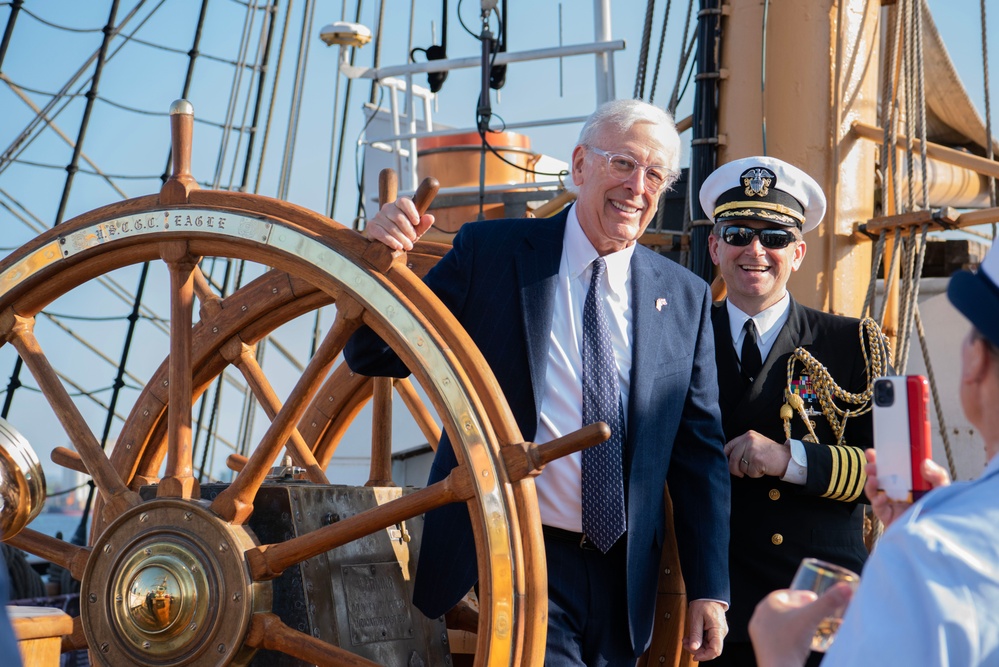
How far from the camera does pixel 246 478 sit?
2002 mm

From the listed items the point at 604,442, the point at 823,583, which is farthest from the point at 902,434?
the point at 604,442

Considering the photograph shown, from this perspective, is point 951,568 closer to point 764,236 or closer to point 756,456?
point 756,456

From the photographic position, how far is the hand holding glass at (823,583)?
3.25 feet

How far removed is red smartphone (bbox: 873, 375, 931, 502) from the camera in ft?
3.41

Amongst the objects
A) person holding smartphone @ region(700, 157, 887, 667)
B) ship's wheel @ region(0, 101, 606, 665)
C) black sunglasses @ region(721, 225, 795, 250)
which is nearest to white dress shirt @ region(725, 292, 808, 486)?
person holding smartphone @ region(700, 157, 887, 667)

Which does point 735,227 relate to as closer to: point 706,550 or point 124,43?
point 706,550

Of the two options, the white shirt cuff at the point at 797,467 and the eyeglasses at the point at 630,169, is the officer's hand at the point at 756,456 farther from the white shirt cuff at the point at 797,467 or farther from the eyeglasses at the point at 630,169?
the eyeglasses at the point at 630,169

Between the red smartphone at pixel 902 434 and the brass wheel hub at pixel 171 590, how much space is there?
1149 millimetres

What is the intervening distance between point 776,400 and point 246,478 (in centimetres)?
92

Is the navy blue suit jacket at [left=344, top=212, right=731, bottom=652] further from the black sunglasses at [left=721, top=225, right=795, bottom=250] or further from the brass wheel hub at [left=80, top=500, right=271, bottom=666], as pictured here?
the brass wheel hub at [left=80, top=500, right=271, bottom=666]

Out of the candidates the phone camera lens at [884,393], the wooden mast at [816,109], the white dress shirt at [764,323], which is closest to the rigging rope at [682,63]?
the wooden mast at [816,109]

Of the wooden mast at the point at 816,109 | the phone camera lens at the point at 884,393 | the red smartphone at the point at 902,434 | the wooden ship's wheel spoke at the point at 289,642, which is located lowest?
the wooden ship's wheel spoke at the point at 289,642

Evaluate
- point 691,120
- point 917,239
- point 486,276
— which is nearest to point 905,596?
point 486,276

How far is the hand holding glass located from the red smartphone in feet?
0.30
